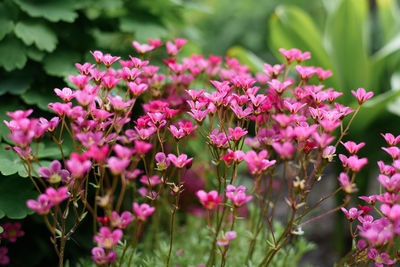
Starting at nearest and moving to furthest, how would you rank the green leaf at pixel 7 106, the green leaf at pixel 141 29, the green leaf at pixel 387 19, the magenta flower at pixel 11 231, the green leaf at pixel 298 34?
the magenta flower at pixel 11 231 < the green leaf at pixel 7 106 < the green leaf at pixel 141 29 < the green leaf at pixel 298 34 < the green leaf at pixel 387 19

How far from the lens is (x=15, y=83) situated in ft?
4.06

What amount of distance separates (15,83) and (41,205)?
2.53 feet

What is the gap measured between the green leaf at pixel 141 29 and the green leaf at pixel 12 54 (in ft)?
1.24

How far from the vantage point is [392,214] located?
63 cm

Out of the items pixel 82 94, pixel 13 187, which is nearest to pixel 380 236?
pixel 82 94

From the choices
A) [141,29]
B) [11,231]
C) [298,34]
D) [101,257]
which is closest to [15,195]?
[11,231]

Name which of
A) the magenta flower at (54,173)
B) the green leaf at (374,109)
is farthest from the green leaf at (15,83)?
the green leaf at (374,109)

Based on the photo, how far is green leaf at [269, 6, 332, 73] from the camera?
1597mm

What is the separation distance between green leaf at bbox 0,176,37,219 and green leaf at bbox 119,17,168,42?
681mm

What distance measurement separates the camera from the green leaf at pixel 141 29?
1340 millimetres

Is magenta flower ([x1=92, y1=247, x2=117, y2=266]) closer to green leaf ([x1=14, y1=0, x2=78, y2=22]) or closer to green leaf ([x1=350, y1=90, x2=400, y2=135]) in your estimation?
green leaf ([x1=14, y1=0, x2=78, y2=22])

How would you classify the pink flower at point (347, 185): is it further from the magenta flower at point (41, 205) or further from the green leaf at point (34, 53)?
the green leaf at point (34, 53)

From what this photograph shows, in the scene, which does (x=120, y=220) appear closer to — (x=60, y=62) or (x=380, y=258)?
(x=380, y=258)

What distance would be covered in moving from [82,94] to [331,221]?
1869 millimetres
